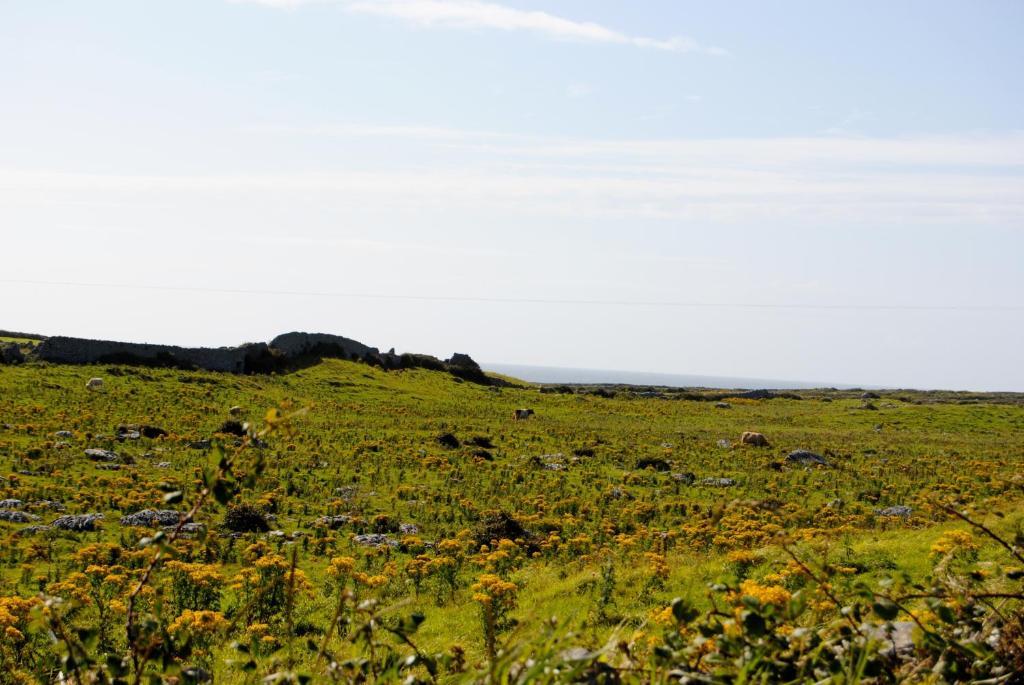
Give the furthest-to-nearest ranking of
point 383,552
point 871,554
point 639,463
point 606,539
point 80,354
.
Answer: point 80,354
point 639,463
point 606,539
point 383,552
point 871,554

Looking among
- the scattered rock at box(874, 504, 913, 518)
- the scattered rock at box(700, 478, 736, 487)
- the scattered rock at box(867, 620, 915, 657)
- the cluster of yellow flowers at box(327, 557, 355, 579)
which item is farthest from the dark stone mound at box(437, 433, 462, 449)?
the scattered rock at box(867, 620, 915, 657)

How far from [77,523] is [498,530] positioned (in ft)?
30.7

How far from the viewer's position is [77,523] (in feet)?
56.5

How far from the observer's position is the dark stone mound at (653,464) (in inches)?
1215

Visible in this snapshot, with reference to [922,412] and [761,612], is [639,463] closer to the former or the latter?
[761,612]

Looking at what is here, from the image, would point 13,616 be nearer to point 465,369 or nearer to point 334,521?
point 334,521

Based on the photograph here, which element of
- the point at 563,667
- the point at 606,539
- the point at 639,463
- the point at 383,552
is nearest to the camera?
the point at 563,667

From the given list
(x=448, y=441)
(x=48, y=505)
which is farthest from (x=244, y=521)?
(x=448, y=441)

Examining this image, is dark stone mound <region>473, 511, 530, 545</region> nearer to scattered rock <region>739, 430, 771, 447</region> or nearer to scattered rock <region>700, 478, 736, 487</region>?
scattered rock <region>700, 478, 736, 487</region>

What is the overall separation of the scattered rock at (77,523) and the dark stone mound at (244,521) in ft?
9.22

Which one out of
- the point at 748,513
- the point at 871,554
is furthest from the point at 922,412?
the point at 871,554

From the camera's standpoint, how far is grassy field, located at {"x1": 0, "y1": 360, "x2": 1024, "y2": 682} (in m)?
3.55

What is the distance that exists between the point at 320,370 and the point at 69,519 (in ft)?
126

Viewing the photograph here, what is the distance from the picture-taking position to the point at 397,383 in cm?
5662
